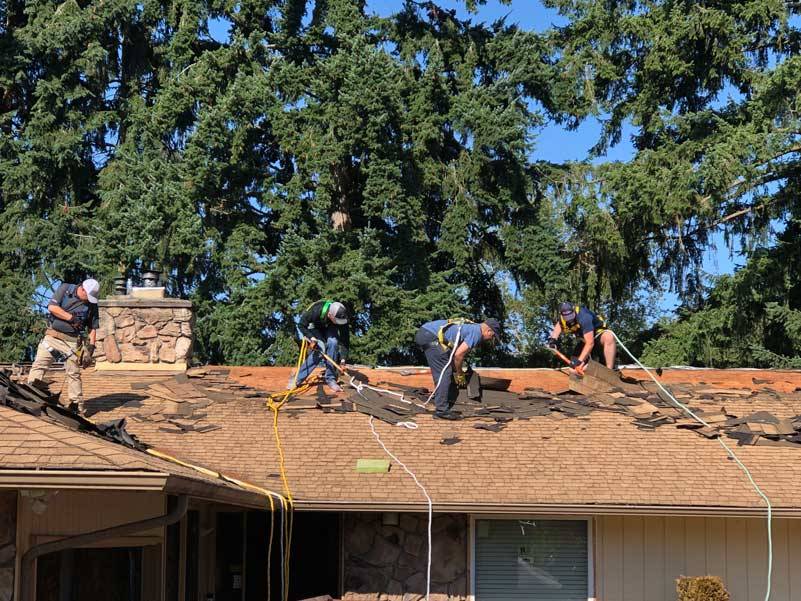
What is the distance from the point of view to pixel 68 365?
12281 mm

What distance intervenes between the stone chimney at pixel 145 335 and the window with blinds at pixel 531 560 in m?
5.32

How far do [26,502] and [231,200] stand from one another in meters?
18.2

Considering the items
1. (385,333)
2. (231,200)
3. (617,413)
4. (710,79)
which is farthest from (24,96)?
(617,413)

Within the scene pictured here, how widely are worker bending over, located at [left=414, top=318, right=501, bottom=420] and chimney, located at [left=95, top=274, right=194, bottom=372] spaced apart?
3334mm

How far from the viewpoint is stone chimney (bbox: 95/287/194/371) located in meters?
15.0

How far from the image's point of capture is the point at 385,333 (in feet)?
78.5

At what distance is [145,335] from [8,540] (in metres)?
7.47

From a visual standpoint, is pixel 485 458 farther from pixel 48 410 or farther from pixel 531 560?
pixel 48 410

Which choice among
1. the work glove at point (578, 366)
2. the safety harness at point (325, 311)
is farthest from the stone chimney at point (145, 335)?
the work glove at point (578, 366)

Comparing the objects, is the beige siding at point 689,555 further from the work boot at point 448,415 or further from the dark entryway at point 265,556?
the dark entryway at point 265,556

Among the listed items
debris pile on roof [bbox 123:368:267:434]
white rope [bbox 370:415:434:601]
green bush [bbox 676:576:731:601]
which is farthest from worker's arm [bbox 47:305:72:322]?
green bush [bbox 676:576:731:601]

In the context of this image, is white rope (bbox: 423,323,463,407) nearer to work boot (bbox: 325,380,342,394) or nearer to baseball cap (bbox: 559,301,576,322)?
work boot (bbox: 325,380,342,394)

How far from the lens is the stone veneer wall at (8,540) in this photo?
768 centimetres

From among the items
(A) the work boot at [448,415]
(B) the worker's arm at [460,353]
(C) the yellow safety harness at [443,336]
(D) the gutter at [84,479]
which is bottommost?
(D) the gutter at [84,479]
